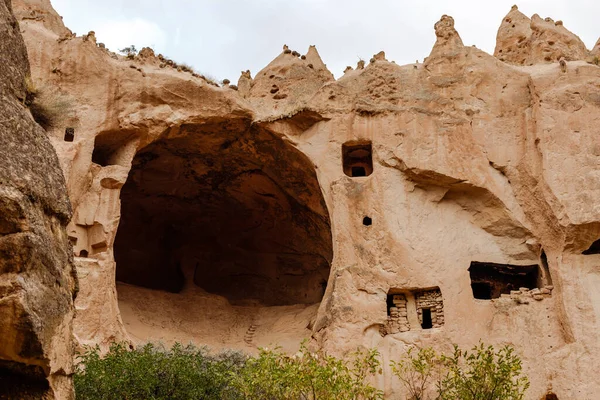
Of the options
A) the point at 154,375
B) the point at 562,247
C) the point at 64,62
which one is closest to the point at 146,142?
the point at 64,62

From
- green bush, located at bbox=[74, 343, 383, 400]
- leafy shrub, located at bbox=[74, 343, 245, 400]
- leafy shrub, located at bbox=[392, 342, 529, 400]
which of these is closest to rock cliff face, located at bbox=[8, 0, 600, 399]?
leafy shrub, located at bbox=[392, 342, 529, 400]

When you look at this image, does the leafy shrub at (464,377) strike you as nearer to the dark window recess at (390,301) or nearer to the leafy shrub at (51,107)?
the dark window recess at (390,301)

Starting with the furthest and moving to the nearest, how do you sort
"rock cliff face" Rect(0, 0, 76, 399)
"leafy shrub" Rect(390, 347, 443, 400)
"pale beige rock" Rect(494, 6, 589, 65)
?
"pale beige rock" Rect(494, 6, 589, 65), "leafy shrub" Rect(390, 347, 443, 400), "rock cliff face" Rect(0, 0, 76, 399)

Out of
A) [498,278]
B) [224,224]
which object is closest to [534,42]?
[498,278]

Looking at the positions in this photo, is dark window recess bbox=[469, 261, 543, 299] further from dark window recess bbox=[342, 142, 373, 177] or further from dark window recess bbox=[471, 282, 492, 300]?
dark window recess bbox=[342, 142, 373, 177]

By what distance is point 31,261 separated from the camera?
5.54m

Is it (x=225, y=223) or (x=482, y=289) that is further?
(x=225, y=223)

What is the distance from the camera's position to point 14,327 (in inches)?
209

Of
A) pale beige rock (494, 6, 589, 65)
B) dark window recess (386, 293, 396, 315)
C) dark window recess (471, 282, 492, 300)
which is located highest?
pale beige rock (494, 6, 589, 65)

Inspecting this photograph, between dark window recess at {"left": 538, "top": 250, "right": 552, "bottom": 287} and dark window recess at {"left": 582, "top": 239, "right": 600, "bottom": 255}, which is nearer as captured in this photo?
dark window recess at {"left": 582, "top": 239, "right": 600, "bottom": 255}

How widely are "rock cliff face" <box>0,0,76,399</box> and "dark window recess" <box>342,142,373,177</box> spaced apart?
10.5 m

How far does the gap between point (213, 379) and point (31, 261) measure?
6389mm

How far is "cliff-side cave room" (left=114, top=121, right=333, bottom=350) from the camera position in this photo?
17281mm

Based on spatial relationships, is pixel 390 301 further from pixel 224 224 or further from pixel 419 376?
pixel 224 224
